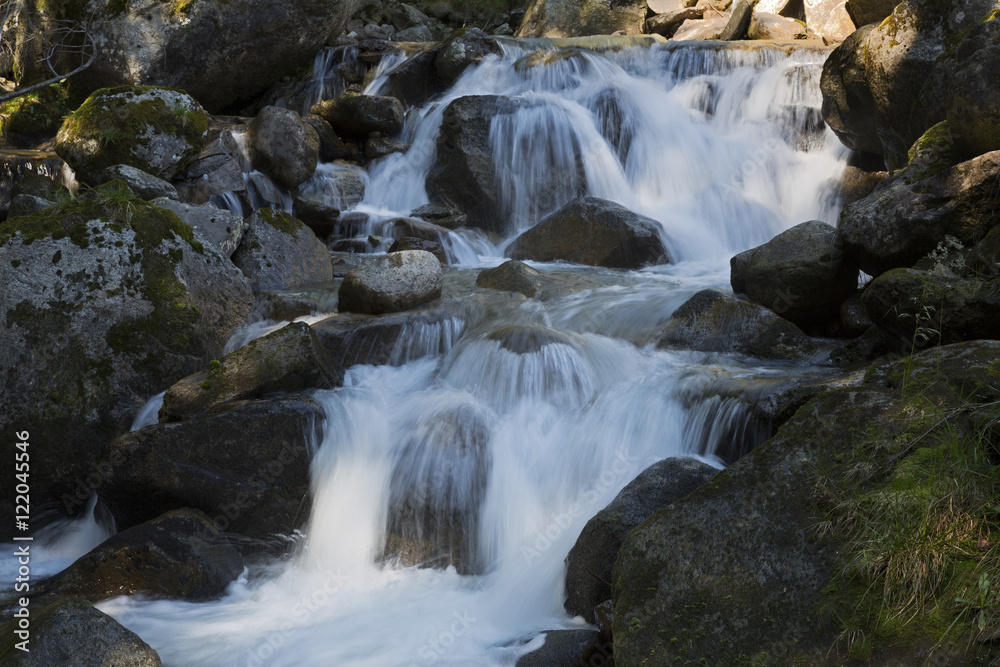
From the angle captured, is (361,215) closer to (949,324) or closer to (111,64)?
(111,64)

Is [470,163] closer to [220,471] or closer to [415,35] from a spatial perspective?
[220,471]

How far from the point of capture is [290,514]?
4.62 metres

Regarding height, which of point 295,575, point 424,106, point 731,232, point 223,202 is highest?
point 424,106

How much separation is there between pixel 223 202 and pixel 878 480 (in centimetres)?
844

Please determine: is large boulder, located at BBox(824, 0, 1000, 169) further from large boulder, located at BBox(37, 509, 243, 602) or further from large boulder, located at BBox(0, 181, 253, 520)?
large boulder, located at BBox(37, 509, 243, 602)

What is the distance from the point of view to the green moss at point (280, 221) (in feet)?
25.7

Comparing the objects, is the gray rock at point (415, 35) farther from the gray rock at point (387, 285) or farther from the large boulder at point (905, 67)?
the gray rock at point (387, 285)

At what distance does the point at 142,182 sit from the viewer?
27.2 feet

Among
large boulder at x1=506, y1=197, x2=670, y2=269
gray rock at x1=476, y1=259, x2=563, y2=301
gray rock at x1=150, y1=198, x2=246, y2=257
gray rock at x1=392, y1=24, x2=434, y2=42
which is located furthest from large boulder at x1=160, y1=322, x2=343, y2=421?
gray rock at x1=392, y1=24, x2=434, y2=42

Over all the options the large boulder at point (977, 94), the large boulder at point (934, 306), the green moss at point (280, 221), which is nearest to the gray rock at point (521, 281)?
the green moss at point (280, 221)

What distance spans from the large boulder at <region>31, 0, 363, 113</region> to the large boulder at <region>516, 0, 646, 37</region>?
5.49 meters

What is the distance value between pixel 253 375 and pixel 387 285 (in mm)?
1793

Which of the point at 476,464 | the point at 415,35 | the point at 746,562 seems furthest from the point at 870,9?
the point at 415,35

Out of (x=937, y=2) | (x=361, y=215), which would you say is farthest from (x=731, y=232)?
(x=361, y=215)
